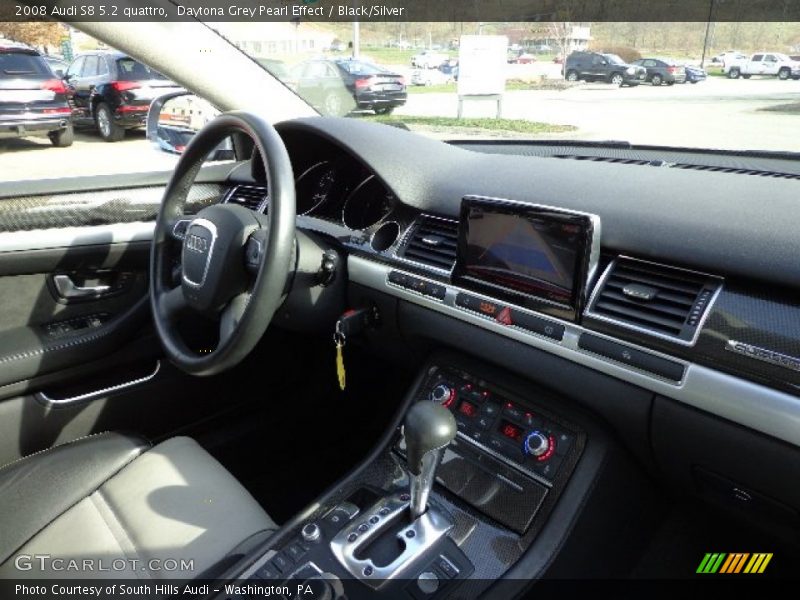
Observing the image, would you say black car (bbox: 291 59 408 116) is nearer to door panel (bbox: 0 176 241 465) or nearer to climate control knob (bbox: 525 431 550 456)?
door panel (bbox: 0 176 241 465)

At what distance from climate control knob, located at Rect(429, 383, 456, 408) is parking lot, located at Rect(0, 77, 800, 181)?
3.22 feet

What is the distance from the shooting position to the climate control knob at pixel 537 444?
5.48 feet

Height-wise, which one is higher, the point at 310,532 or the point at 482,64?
the point at 482,64

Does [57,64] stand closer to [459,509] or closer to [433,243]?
[433,243]

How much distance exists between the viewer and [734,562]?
1.82m

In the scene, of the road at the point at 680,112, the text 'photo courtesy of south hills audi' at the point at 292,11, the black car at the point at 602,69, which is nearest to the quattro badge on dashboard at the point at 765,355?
the road at the point at 680,112

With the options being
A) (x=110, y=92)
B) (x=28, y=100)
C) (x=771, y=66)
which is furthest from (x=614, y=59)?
(x=28, y=100)

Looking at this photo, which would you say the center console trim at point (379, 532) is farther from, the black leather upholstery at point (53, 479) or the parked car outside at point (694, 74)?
the parked car outside at point (694, 74)

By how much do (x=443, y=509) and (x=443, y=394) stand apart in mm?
332

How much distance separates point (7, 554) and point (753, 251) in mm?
1747

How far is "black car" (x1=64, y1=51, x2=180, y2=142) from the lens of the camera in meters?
2.58

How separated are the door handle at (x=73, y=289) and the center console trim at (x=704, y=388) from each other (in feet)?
4.80

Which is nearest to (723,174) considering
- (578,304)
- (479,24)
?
(578,304)

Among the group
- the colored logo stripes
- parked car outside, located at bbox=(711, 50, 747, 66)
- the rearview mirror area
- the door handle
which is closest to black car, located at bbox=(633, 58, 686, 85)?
parked car outside, located at bbox=(711, 50, 747, 66)
